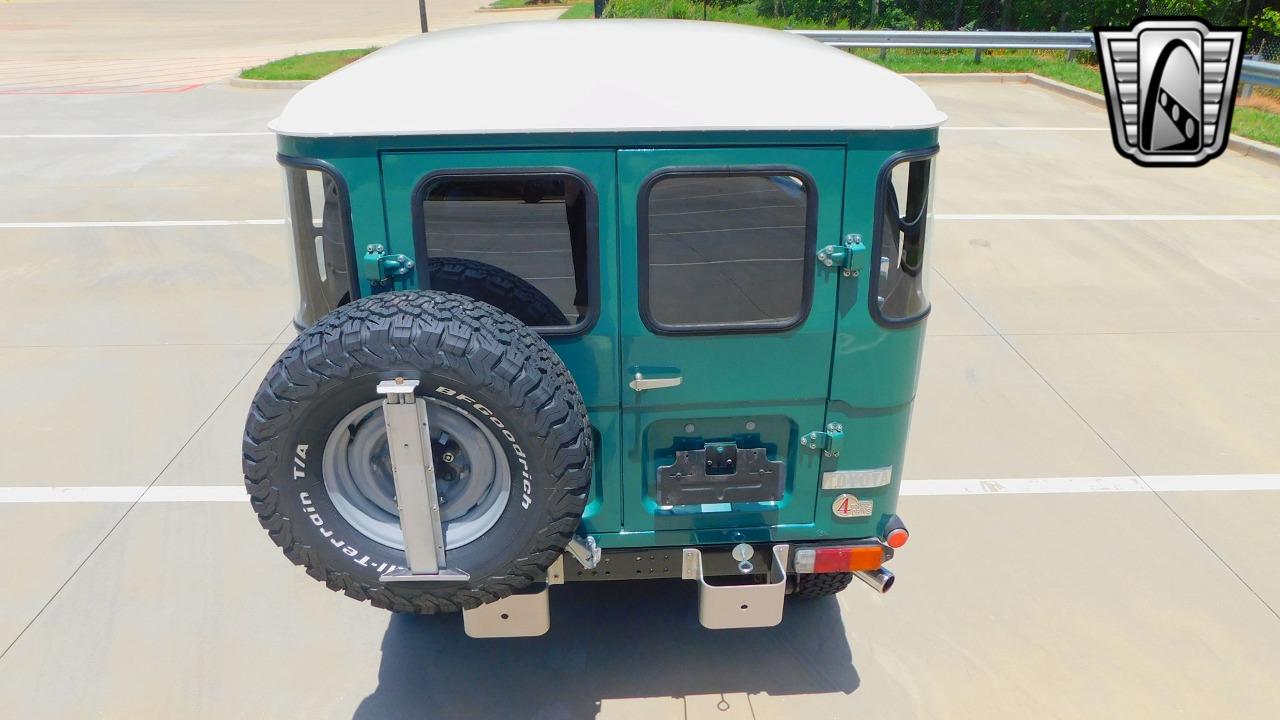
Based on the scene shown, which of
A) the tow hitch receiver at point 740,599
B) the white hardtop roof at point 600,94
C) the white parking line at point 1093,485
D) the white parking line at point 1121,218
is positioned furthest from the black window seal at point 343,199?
the white parking line at point 1121,218

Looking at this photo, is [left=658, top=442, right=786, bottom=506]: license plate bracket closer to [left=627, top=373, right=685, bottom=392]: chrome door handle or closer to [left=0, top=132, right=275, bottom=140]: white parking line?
[left=627, top=373, right=685, bottom=392]: chrome door handle

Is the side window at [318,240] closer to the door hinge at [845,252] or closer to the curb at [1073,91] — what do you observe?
the door hinge at [845,252]

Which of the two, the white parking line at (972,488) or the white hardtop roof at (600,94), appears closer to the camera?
the white hardtop roof at (600,94)

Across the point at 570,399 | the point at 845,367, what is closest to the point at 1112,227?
the point at 845,367

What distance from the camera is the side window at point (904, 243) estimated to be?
11.6ft

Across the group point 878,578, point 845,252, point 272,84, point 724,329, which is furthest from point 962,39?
point 724,329

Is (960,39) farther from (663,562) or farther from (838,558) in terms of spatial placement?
(663,562)

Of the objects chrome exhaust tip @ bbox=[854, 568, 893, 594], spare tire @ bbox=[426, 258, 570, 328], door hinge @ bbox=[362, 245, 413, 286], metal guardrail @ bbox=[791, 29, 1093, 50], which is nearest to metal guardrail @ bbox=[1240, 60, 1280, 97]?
metal guardrail @ bbox=[791, 29, 1093, 50]

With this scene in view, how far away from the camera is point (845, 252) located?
11.6 ft

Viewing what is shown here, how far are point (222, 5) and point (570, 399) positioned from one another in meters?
48.1

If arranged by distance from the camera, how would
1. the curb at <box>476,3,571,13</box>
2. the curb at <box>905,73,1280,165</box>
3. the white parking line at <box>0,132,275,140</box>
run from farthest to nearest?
1. the curb at <box>476,3,571,13</box>
2. the white parking line at <box>0,132,275,140</box>
3. the curb at <box>905,73,1280,165</box>

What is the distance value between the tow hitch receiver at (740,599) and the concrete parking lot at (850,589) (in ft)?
1.74

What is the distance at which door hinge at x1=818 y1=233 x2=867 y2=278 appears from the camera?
139 inches

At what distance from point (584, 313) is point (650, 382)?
0.35 m
